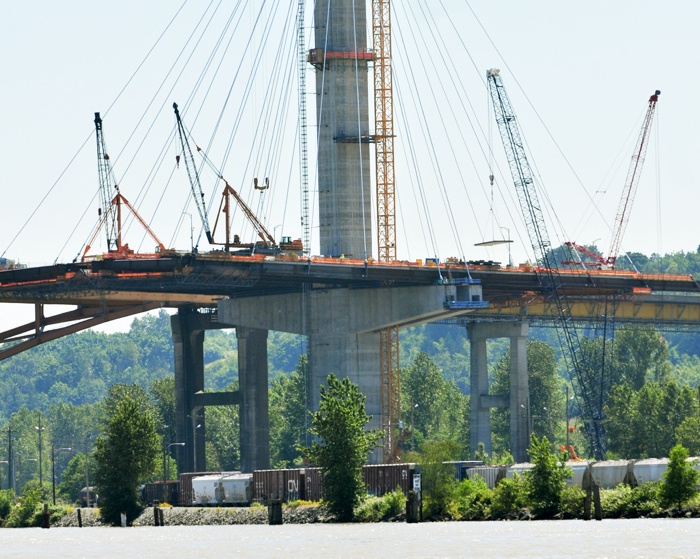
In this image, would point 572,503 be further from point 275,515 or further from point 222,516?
point 222,516

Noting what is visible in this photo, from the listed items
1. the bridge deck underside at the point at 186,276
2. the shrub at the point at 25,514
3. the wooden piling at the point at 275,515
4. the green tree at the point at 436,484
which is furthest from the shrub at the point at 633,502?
the shrub at the point at 25,514

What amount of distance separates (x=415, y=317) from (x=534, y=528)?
80.0 metres

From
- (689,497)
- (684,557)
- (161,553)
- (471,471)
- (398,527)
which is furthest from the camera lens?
(471,471)

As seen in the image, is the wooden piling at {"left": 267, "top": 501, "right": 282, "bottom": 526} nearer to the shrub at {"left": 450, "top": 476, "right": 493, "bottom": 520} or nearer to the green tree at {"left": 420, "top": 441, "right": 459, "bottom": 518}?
the green tree at {"left": 420, "top": 441, "right": 459, "bottom": 518}

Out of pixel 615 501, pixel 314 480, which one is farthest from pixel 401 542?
pixel 314 480

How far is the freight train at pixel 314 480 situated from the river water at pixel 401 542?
42.7 ft

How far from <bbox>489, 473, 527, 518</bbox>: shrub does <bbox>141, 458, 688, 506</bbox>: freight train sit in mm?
5154

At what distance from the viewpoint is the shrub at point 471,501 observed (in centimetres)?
13888

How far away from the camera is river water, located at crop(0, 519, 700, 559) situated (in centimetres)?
9731

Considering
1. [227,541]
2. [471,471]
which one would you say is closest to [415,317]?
[471,471]

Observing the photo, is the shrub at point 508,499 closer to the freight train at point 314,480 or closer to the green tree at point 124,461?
the freight train at point 314,480

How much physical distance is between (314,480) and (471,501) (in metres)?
27.1

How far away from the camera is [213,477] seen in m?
179

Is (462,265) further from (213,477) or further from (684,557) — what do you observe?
(684,557)
